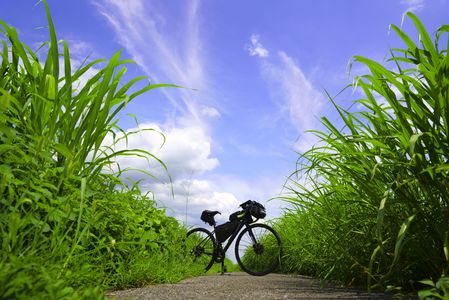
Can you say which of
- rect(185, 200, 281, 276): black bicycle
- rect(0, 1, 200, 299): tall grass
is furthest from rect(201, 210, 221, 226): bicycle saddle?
rect(0, 1, 200, 299): tall grass

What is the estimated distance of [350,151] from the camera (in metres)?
2.85

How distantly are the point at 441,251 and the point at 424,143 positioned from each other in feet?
2.13

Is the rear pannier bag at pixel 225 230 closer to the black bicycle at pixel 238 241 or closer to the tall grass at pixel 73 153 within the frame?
the black bicycle at pixel 238 241

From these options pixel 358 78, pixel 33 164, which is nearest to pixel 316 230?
pixel 358 78

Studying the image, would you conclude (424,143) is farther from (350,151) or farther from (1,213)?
(1,213)

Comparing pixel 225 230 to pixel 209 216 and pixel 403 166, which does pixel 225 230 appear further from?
pixel 403 166

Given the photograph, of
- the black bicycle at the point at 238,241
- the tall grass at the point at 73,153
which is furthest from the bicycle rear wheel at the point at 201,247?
the tall grass at the point at 73,153

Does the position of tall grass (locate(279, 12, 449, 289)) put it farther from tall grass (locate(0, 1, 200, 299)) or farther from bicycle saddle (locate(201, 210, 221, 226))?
bicycle saddle (locate(201, 210, 221, 226))

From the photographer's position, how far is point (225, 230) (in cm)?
689

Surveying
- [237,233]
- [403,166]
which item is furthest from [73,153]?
[237,233]

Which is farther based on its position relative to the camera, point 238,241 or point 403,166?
point 238,241

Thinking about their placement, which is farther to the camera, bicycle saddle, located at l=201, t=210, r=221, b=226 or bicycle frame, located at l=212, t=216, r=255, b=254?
bicycle saddle, located at l=201, t=210, r=221, b=226

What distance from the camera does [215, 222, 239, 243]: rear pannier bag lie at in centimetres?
682

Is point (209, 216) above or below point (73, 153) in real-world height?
above
